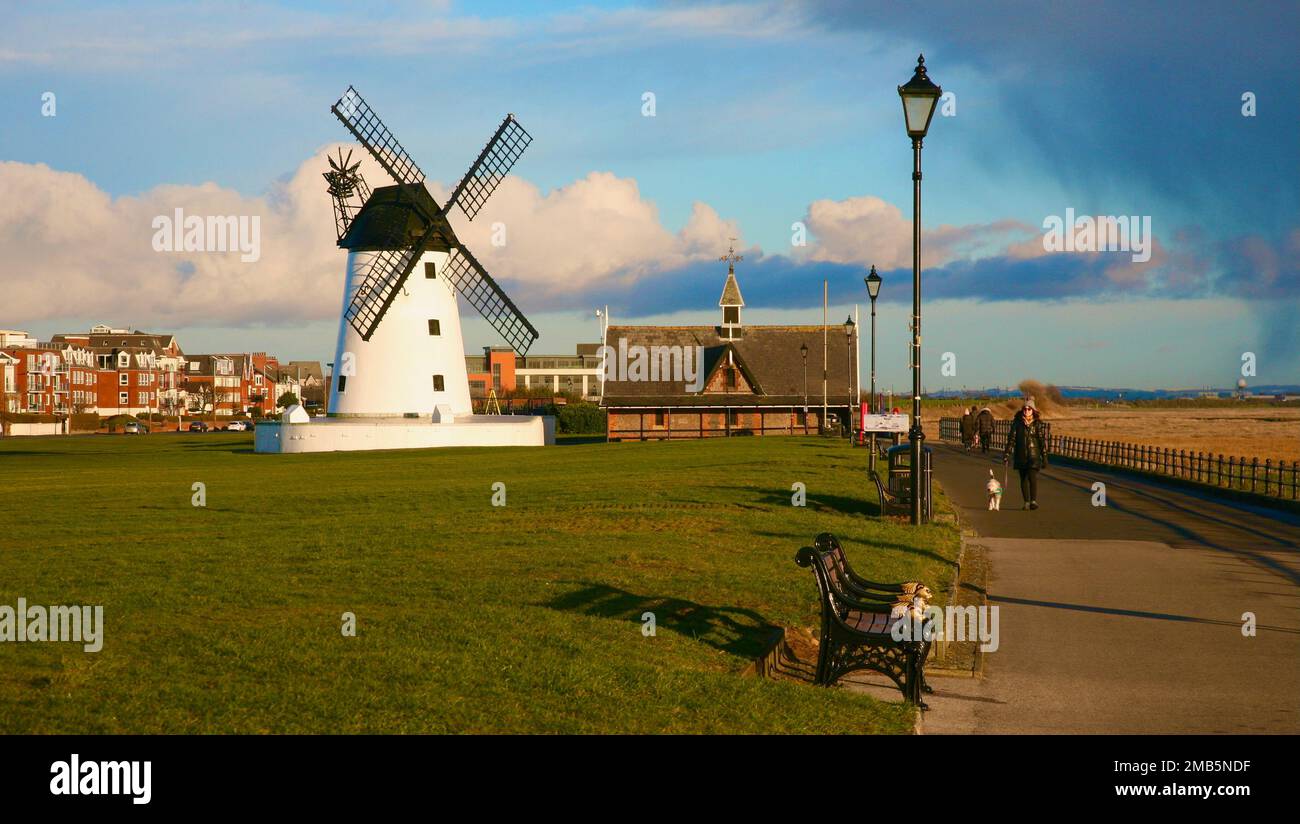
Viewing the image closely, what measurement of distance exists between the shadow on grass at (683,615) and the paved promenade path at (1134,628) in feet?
5.68

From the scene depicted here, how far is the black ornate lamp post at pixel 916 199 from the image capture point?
17344mm

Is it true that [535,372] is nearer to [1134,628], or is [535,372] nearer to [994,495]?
[994,495]

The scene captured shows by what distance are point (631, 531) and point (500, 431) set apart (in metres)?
40.0

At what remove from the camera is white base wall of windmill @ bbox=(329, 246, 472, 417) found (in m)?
53.4

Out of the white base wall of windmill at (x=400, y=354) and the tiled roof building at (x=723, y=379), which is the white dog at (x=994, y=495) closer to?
the white base wall of windmill at (x=400, y=354)

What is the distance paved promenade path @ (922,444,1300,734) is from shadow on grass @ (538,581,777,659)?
1.73 meters

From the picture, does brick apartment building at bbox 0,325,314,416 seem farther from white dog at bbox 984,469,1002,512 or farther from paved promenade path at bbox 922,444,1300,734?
paved promenade path at bbox 922,444,1300,734

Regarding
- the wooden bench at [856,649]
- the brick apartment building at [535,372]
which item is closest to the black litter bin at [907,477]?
the wooden bench at [856,649]

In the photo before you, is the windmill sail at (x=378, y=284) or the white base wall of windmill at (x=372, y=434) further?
the white base wall of windmill at (x=372, y=434)

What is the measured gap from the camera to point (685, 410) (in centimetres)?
7312

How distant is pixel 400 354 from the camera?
176ft
